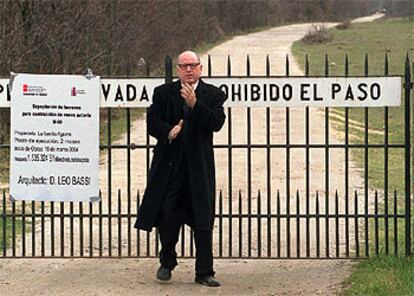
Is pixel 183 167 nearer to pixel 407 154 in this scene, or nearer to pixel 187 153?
pixel 187 153

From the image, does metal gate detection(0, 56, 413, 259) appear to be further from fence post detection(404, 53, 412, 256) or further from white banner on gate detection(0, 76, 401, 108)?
white banner on gate detection(0, 76, 401, 108)

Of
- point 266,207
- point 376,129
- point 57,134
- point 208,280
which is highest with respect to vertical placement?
point 376,129

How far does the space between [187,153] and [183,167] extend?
5.0 inches

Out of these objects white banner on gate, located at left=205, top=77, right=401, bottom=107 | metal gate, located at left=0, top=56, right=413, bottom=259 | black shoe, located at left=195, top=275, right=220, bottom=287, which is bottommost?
black shoe, located at left=195, top=275, right=220, bottom=287

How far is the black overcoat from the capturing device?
8781mm

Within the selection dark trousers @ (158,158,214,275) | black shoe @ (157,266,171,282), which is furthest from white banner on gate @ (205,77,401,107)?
black shoe @ (157,266,171,282)

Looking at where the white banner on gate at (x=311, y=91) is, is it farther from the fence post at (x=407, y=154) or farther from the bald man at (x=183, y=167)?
the bald man at (x=183, y=167)

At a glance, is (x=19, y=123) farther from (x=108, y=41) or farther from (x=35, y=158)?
(x=108, y=41)

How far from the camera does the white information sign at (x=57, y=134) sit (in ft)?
31.1

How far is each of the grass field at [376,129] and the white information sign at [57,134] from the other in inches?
87.9

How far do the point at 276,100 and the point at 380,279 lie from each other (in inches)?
73.4

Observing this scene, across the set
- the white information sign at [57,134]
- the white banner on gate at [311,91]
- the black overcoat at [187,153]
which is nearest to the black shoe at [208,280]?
the black overcoat at [187,153]

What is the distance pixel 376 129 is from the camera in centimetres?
2334

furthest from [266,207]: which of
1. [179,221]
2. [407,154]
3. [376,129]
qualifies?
[376,129]
